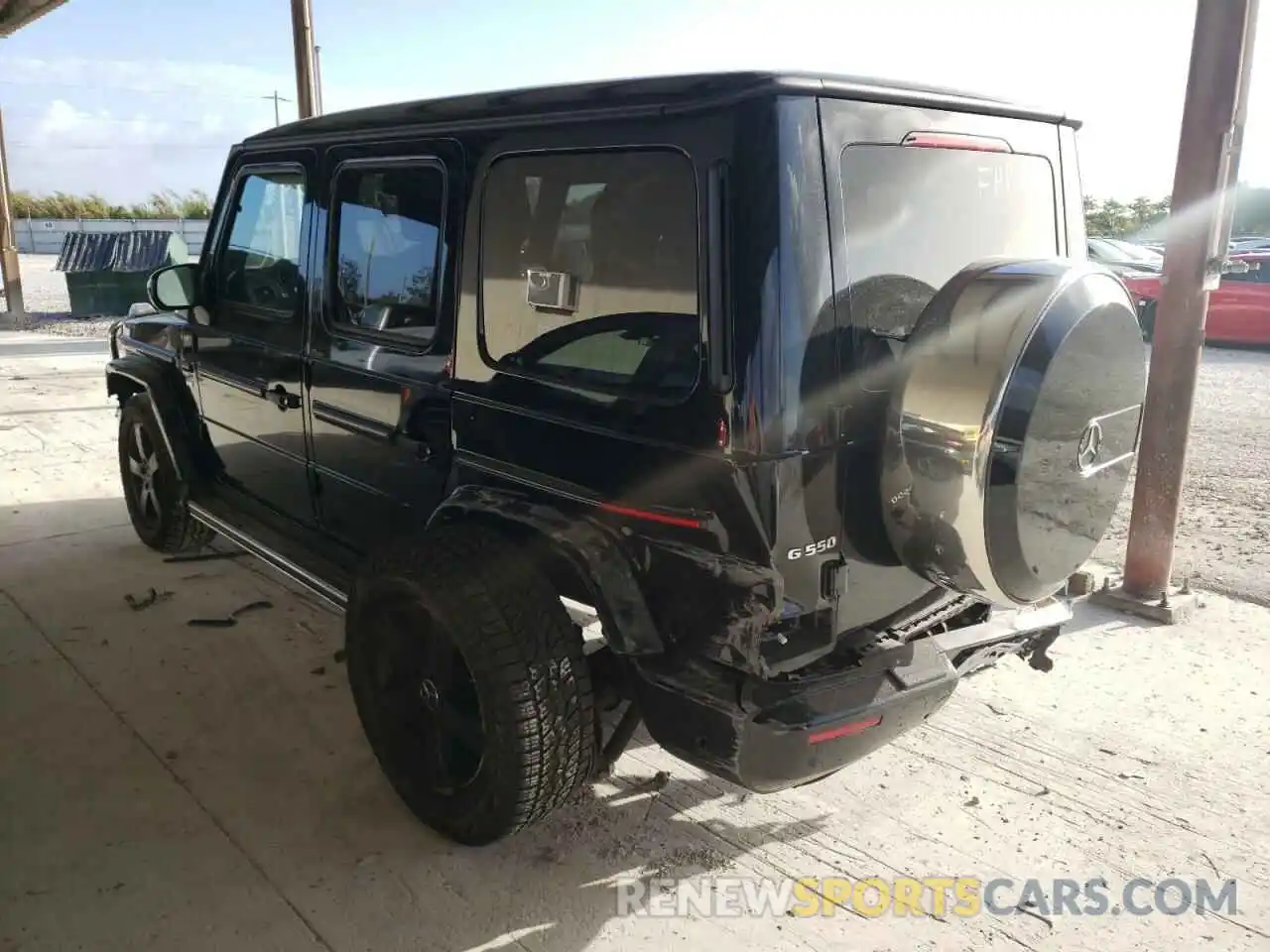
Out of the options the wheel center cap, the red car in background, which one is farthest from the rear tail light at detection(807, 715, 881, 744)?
the red car in background

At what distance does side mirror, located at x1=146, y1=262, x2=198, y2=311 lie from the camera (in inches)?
163

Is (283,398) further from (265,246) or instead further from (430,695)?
(430,695)

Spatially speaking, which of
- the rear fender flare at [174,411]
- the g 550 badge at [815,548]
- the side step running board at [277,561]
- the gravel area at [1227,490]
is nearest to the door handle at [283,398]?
the side step running board at [277,561]

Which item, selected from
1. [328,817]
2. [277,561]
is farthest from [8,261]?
[328,817]

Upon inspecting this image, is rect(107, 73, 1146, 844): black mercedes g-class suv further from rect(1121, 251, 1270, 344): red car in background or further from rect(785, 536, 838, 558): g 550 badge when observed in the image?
rect(1121, 251, 1270, 344): red car in background

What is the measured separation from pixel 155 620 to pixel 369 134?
248cm

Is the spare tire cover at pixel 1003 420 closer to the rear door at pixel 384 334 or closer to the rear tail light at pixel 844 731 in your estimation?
the rear tail light at pixel 844 731

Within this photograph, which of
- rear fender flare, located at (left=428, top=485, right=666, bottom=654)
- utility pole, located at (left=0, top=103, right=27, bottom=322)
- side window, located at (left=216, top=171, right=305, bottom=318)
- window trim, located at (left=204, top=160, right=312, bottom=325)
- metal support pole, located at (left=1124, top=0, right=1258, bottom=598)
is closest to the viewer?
rear fender flare, located at (left=428, top=485, right=666, bottom=654)

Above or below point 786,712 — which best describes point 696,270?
above

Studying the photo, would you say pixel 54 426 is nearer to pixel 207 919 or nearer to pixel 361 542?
pixel 361 542

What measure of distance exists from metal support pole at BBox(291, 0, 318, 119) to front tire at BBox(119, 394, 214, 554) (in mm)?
3393

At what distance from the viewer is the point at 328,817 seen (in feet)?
9.70

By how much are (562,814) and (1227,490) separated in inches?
221

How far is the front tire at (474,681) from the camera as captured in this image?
8.16ft
